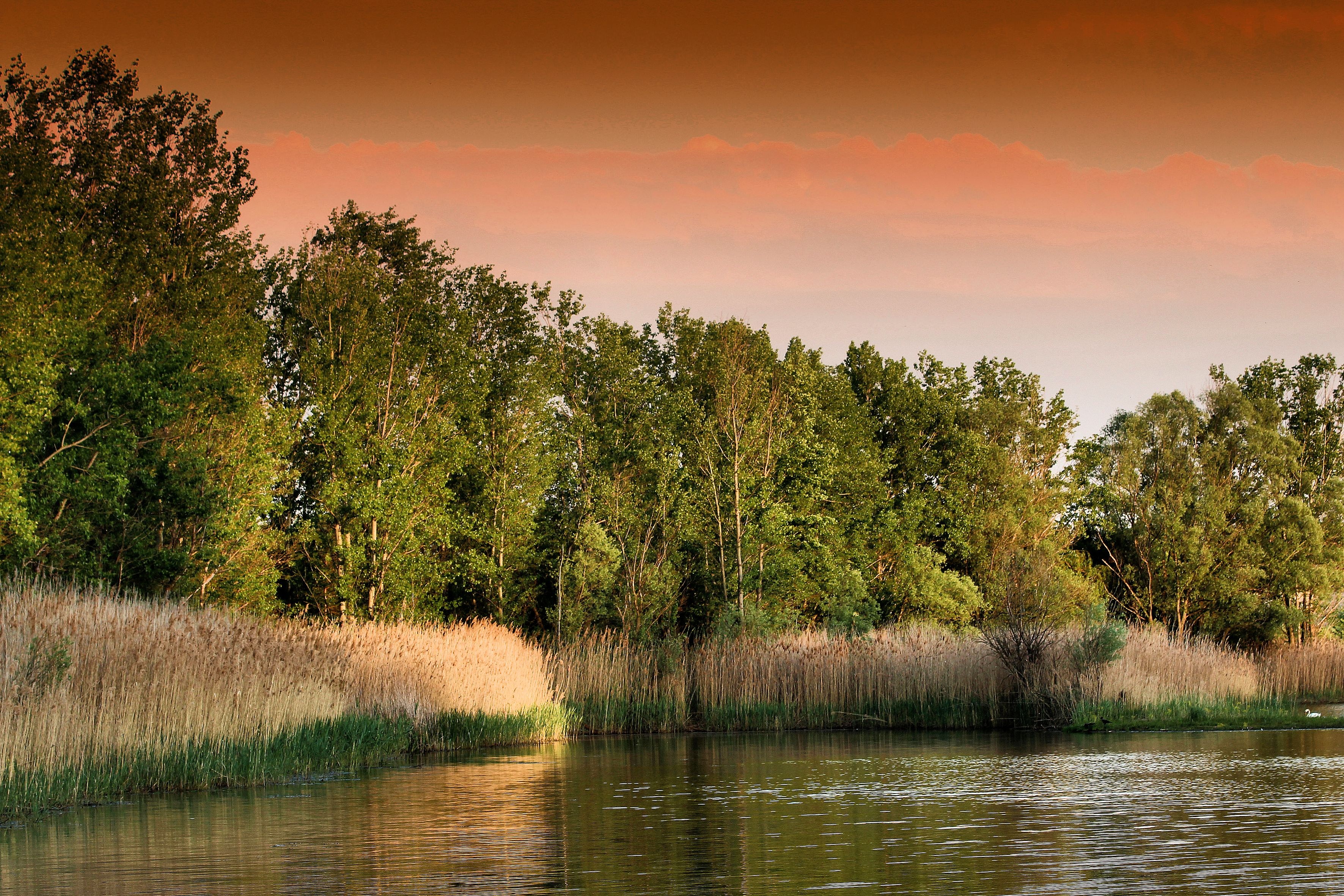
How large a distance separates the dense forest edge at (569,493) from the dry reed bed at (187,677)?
20 cm

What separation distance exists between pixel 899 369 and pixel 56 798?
149 ft

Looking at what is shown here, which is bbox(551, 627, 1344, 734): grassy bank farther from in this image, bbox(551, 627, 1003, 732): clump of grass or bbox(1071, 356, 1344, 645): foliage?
bbox(1071, 356, 1344, 645): foliage

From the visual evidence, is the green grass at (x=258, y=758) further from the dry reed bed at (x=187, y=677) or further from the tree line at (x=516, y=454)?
the tree line at (x=516, y=454)

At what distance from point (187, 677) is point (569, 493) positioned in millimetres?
31443

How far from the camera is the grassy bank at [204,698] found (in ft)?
51.1

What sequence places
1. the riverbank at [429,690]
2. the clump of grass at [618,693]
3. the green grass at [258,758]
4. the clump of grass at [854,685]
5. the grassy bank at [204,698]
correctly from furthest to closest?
the clump of grass at [618,693], the clump of grass at [854,685], the riverbank at [429,690], the grassy bank at [204,698], the green grass at [258,758]

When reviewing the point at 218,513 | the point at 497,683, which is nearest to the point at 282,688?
the point at 497,683

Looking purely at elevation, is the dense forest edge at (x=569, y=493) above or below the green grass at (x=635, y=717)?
above

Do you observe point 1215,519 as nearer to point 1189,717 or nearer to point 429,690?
point 1189,717

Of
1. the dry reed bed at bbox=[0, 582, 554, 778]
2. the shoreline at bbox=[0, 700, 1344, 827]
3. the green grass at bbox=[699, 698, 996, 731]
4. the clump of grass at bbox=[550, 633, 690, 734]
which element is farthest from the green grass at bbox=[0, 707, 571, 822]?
the green grass at bbox=[699, 698, 996, 731]

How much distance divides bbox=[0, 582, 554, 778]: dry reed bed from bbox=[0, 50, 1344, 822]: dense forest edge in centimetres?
20

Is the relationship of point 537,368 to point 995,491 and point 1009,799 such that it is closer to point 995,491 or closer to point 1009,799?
point 995,491

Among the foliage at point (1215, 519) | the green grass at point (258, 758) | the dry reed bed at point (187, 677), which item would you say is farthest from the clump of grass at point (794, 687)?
the foliage at point (1215, 519)

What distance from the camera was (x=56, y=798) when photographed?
15602 millimetres
